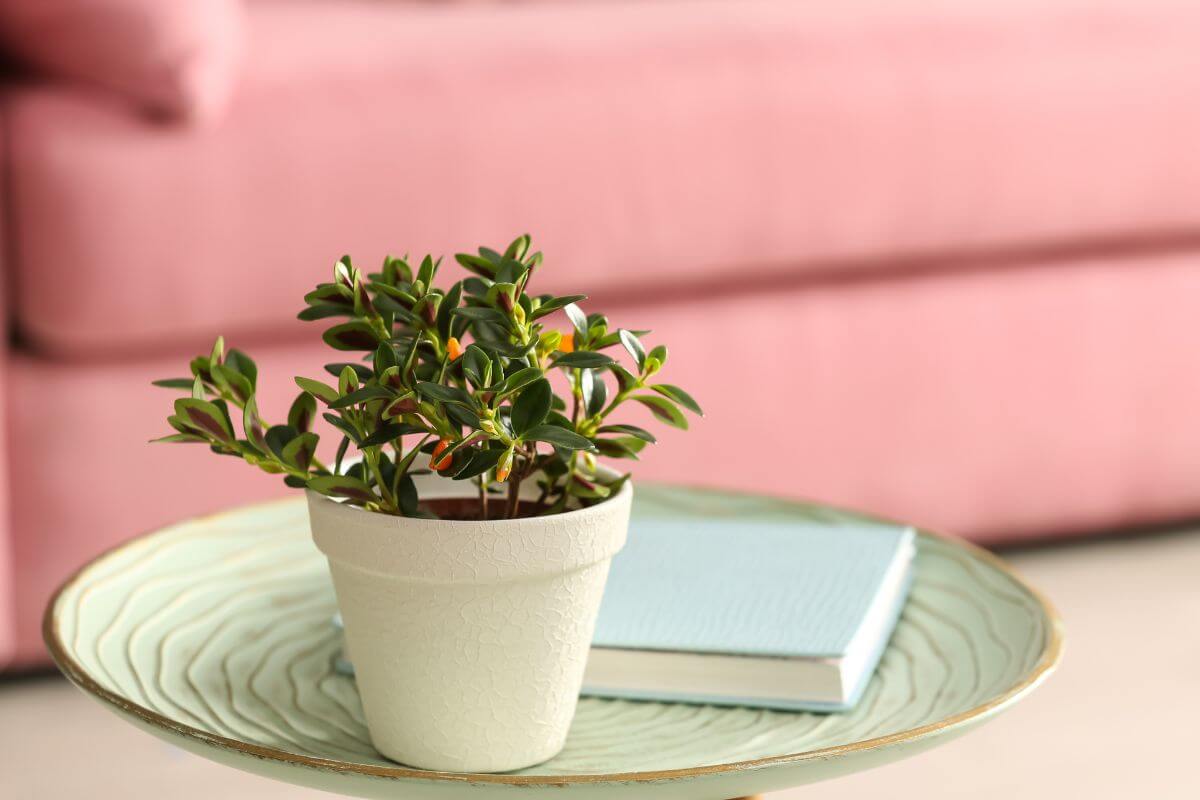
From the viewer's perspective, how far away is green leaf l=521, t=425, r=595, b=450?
507 millimetres

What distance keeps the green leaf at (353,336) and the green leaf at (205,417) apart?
0.16 ft

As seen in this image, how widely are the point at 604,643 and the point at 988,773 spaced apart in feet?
1.73

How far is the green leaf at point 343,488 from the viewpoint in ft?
1.77

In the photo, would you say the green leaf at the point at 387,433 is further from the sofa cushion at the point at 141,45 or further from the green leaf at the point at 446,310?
the sofa cushion at the point at 141,45

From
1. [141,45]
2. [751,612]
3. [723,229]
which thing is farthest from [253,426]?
[723,229]

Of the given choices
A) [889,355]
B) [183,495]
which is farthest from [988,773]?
[183,495]

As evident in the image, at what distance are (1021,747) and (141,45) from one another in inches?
32.8

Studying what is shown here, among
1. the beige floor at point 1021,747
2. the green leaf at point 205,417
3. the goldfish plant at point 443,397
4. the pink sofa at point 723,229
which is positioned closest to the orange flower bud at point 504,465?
the goldfish plant at point 443,397

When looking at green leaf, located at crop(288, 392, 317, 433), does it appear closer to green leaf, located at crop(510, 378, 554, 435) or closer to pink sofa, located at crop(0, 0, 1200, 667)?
green leaf, located at crop(510, 378, 554, 435)

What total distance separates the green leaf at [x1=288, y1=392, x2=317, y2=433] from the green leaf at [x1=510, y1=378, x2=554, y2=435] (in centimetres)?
9

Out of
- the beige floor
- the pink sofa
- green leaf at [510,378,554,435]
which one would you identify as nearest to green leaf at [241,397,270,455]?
green leaf at [510,378,554,435]

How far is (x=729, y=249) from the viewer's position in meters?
1.29

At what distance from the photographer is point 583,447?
19.9 inches

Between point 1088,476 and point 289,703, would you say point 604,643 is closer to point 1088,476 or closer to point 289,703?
point 289,703
